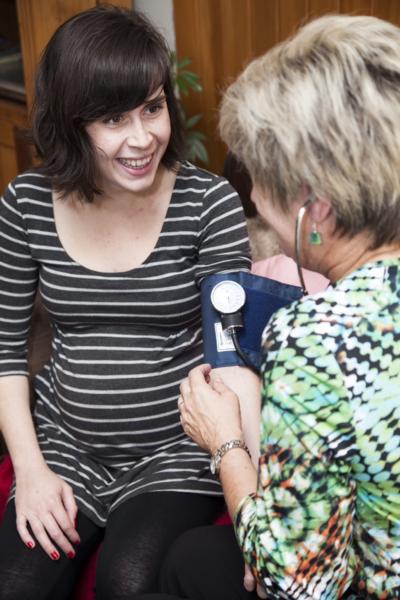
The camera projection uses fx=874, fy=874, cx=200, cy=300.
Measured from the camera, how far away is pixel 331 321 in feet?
3.49

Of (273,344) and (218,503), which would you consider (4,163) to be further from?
(273,344)

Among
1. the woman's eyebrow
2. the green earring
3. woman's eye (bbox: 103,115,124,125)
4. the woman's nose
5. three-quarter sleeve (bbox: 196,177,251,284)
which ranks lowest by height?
three-quarter sleeve (bbox: 196,177,251,284)

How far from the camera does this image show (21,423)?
172cm

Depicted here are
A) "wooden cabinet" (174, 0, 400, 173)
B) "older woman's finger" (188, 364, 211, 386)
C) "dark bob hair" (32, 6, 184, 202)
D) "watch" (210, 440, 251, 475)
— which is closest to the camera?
"watch" (210, 440, 251, 475)

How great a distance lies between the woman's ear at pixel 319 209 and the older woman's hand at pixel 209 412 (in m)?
0.36

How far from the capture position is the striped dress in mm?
1682

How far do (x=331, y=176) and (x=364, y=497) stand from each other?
16.1 inches

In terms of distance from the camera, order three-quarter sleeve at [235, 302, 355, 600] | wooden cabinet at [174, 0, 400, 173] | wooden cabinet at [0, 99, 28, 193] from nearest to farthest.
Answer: three-quarter sleeve at [235, 302, 355, 600], wooden cabinet at [174, 0, 400, 173], wooden cabinet at [0, 99, 28, 193]

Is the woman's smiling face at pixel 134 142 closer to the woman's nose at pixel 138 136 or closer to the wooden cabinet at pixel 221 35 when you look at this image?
the woman's nose at pixel 138 136

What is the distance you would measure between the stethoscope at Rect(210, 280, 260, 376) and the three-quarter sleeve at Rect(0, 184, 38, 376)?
41cm

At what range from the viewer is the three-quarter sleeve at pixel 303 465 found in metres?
1.05

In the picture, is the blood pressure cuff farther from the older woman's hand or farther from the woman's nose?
the woman's nose

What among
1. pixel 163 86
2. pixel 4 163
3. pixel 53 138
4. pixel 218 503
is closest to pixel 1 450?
pixel 218 503

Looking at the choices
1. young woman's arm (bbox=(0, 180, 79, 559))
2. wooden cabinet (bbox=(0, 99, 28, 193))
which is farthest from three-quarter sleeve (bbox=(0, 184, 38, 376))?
wooden cabinet (bbox=(0, 99, 28, 193))
